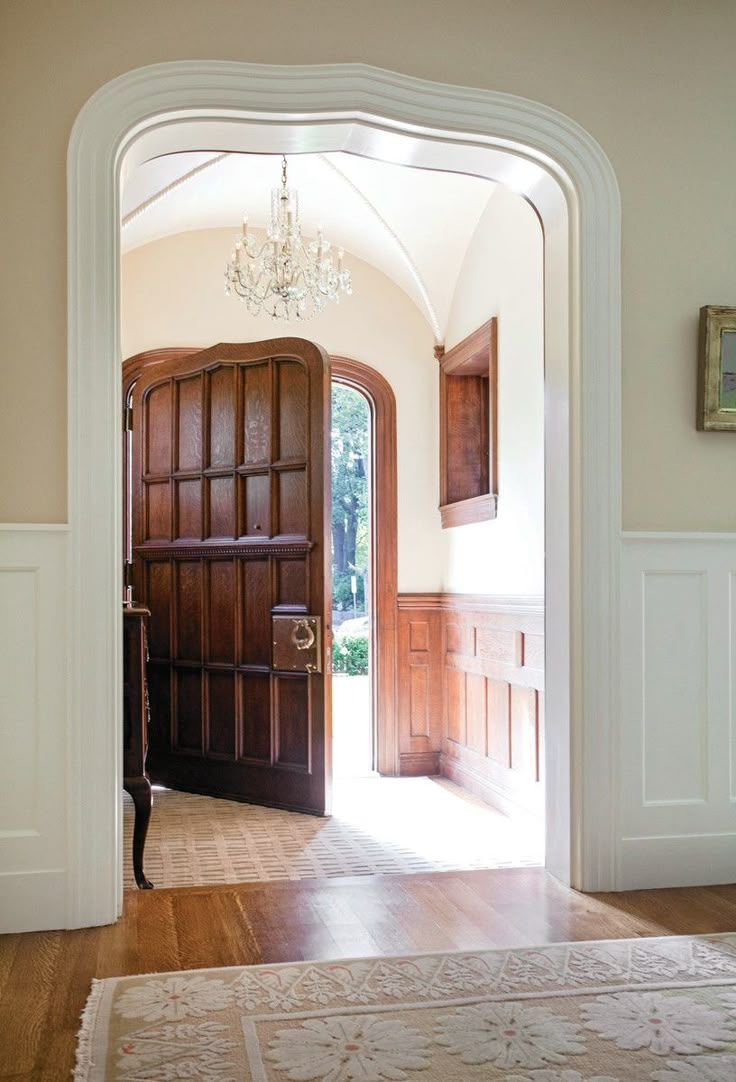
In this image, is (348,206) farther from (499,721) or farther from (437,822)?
(437,822)

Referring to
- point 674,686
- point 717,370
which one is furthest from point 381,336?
point 674,686

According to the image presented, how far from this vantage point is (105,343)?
11.0ft

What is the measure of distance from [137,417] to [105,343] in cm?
335

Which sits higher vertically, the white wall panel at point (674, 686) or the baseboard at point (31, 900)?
the white wall panel at point (674, 686)

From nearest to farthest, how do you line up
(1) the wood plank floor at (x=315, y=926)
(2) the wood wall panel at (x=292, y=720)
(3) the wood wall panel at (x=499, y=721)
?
(1) the wood plank floor at (x=315, y=926), (2) the wood wall panel at (x=292, y=720), (3) the wood wall panel at (x=499, y=721)

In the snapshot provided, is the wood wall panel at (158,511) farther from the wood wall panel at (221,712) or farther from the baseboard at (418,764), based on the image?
the baseboard at (418,764)

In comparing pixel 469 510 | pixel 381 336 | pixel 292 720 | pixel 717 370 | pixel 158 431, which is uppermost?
pixel 381 336

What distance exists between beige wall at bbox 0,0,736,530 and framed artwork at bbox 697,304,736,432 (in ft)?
0.15

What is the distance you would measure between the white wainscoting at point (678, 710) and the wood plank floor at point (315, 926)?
5.3 inches

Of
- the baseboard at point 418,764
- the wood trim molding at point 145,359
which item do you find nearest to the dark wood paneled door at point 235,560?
the wood trim molding at point 145,359

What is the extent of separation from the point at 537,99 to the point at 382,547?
13.2 feet

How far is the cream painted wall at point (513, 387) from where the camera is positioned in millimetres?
5544

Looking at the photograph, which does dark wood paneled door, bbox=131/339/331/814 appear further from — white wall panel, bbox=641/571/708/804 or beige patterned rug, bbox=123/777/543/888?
white wall panel, bbox=641/571/708/804

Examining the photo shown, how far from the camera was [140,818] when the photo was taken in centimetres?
425
